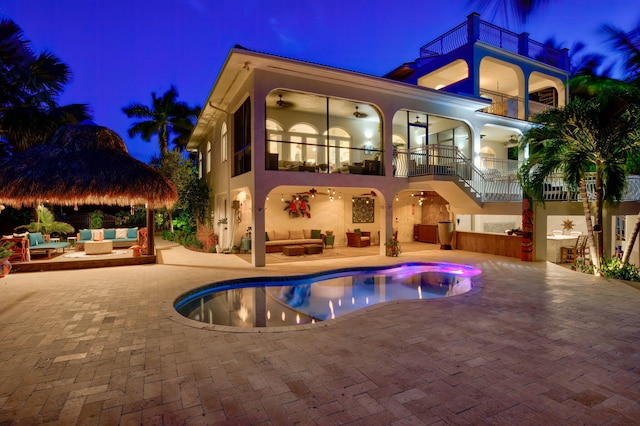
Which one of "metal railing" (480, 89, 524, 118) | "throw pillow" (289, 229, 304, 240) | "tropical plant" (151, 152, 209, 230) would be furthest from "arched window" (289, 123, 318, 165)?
"metal railing" (480, 89, 524, 118)

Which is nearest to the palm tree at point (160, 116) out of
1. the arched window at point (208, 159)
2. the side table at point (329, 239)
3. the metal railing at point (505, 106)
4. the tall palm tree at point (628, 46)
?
the arched window at point (208, 159)

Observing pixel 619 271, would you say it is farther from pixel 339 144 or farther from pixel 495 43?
pixel 495 43

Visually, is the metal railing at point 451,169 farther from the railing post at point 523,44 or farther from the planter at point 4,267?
the planter at point 4,267

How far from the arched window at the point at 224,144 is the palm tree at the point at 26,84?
6038 millimetres

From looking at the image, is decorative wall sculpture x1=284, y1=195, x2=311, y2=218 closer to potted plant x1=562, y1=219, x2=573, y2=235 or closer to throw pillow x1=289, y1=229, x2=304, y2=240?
throw pillow x1=289, y1=229, x2=304, y2=240

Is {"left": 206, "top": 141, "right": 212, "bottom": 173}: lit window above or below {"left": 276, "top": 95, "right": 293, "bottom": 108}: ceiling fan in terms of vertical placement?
below

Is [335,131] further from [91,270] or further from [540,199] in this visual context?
[91,270]

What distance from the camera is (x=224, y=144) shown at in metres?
15.6

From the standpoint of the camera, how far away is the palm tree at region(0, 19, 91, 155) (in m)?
12.1

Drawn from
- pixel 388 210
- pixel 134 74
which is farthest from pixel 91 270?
pixel 134 74

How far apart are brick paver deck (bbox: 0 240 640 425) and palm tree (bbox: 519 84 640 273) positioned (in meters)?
4.13

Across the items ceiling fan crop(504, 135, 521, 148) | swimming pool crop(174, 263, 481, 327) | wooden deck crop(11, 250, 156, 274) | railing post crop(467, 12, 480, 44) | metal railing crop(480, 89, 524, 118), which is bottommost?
swimming pool crop(174, 263, 481, 327)

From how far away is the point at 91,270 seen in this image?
10625 millimetres

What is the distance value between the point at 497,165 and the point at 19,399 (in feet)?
68.0
